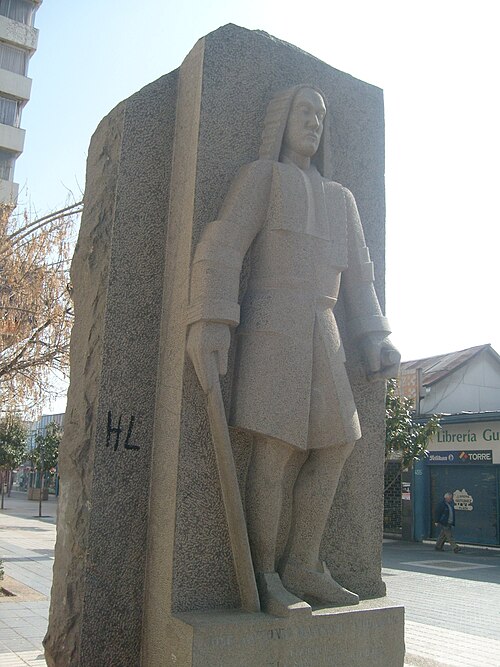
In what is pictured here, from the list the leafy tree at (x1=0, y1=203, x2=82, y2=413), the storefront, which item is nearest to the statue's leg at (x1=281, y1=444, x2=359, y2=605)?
the leafy tree at (x1=0, y1=203, x2=82, y2=413)

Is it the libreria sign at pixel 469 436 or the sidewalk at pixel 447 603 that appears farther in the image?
the libreria sign at pixel 469 436

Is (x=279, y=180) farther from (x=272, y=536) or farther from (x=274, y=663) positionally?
(x=274, y=663)

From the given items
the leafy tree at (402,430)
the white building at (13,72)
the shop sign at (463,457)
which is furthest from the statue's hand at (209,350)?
the white building at (13,72)

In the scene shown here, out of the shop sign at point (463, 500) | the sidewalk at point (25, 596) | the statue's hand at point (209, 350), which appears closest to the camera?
the statue's hand at point (209, 350)

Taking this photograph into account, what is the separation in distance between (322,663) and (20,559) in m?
11.3

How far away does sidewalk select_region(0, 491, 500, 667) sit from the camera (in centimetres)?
656

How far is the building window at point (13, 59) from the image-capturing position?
3522 cm

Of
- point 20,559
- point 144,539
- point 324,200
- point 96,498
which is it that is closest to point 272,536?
point 144,539

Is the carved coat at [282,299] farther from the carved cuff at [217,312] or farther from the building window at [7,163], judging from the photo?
the building window at [7,163]

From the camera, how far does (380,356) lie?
13.7ft

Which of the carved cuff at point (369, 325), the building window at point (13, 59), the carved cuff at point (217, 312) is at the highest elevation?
the building window at point (13, 59)

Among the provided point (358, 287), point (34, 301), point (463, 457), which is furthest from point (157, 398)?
point (463, 457)

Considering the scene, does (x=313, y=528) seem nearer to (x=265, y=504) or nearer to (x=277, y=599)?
(x=265, y=504)

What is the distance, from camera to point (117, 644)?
12.1ft
